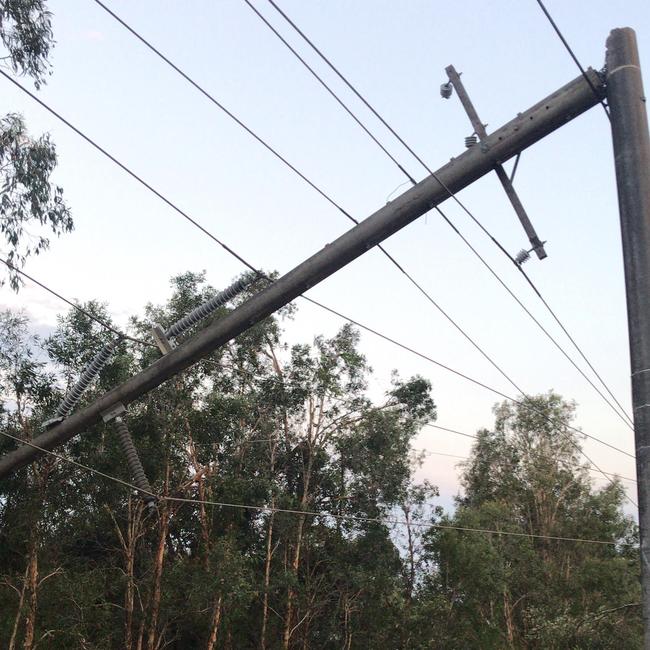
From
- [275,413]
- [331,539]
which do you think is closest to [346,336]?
[275,413]

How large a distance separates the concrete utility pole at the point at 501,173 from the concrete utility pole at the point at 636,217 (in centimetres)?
83

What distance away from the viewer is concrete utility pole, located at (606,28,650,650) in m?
4.93

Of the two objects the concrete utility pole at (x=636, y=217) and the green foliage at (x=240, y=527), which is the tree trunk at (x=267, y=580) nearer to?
the green foliage at (x=240, y=527)

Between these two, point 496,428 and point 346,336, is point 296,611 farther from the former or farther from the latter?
point 496,428

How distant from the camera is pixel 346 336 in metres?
31.1

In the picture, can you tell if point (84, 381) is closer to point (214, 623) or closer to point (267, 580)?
point (214, 623)

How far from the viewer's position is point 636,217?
17.5 feet

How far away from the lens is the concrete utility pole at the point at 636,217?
4.93 meters

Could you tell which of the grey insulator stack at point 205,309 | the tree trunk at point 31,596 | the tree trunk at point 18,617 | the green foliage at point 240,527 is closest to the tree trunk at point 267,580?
the green foliage at point 240,527

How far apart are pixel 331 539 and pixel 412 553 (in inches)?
278

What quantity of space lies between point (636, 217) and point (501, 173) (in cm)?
112

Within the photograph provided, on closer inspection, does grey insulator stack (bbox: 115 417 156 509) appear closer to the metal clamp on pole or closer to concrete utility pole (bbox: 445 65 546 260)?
the metal clamp on pole

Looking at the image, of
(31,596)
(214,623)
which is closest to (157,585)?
(214,623)

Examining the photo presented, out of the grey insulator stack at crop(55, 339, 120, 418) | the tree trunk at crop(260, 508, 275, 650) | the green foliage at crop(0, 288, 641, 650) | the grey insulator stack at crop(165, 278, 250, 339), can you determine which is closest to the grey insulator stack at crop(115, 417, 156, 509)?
the grey insulator stack at crop(55, 339, 120, 418)
